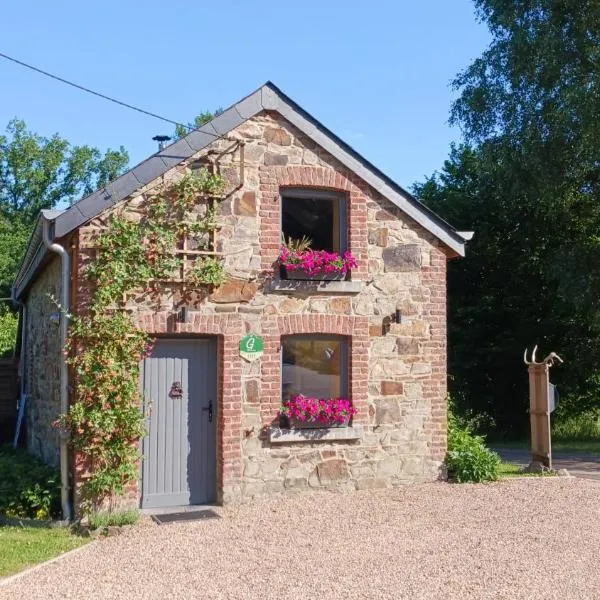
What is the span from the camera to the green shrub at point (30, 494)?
9.41 metres

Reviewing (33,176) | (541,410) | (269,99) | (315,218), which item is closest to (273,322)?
(315,218)

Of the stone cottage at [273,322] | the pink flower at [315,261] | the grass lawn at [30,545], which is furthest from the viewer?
the pink flower at [315,261]

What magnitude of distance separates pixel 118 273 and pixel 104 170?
3279cm

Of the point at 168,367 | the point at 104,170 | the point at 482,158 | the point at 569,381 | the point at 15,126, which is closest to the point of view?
the point at 168,367

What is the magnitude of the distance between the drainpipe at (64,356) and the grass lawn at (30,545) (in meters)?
0.54

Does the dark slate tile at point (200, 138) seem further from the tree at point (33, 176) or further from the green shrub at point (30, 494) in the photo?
the tree at point (33, 176)

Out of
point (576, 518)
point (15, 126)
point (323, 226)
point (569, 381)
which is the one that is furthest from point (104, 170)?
point (576, 518)

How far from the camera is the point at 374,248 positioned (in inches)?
447

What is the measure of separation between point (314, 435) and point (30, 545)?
4.07m

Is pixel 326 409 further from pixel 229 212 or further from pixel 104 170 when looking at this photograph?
pixel 104 170

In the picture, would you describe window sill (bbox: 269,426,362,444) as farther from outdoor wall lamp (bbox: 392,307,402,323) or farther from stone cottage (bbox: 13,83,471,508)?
outdoor wall lamp (bbox: 392,307,402,323)

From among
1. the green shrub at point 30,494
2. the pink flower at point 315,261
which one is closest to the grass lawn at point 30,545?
the green shrub at point 30,494

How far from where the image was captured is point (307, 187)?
36.4ft

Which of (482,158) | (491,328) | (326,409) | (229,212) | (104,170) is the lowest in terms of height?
(326,409)
